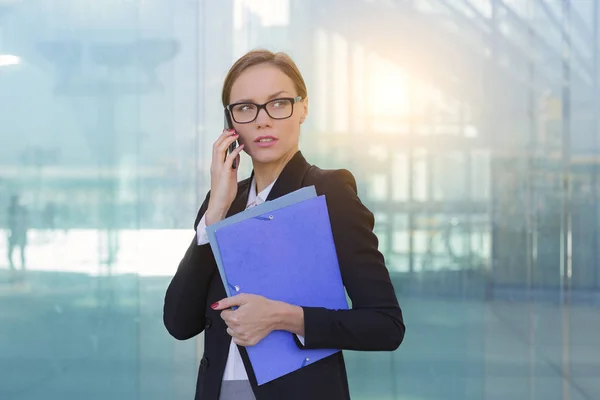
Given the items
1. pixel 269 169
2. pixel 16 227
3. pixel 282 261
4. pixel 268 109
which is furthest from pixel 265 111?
pixel 16 227

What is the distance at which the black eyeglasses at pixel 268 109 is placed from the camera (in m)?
1.31

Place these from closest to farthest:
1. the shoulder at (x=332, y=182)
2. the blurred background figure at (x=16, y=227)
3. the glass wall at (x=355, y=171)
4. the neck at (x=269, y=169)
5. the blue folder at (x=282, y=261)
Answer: the blue folder at (x=282, y=261) → the shoulder at (x=332, y=182) → the neck at (x=269, y=169) → the glass wall at (x=355, y=171) → the blurred background figure at (x=16, y=227)

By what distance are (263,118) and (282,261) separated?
28cm

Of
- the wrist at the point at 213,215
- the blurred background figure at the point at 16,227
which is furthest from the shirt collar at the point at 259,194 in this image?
the blurred background figure at the point at 16,227

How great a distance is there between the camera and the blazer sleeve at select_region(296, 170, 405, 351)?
1212 mm

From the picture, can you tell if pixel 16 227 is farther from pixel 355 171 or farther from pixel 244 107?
pixel 244 107

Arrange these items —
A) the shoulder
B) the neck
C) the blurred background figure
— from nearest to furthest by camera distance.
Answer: the shoulder, the neck, the blurred background figure

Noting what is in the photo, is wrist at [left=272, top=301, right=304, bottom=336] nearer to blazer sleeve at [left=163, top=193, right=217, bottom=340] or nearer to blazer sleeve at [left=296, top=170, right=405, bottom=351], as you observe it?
blazer sleeve at [left=296, top=170, right=405, bottom=351]

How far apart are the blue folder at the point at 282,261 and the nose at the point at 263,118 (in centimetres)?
18

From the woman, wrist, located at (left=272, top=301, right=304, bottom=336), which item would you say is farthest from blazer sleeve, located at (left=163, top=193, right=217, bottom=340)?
wrist, located at (left=272, top=301, right=304, bottom=336)

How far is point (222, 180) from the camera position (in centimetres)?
132

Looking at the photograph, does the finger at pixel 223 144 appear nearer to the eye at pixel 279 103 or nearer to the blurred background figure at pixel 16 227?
the eye at pixel 279 103

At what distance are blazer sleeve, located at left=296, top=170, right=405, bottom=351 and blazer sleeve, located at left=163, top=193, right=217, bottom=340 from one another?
251mm

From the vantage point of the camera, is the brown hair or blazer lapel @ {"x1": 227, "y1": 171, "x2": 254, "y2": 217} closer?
the brown hair
